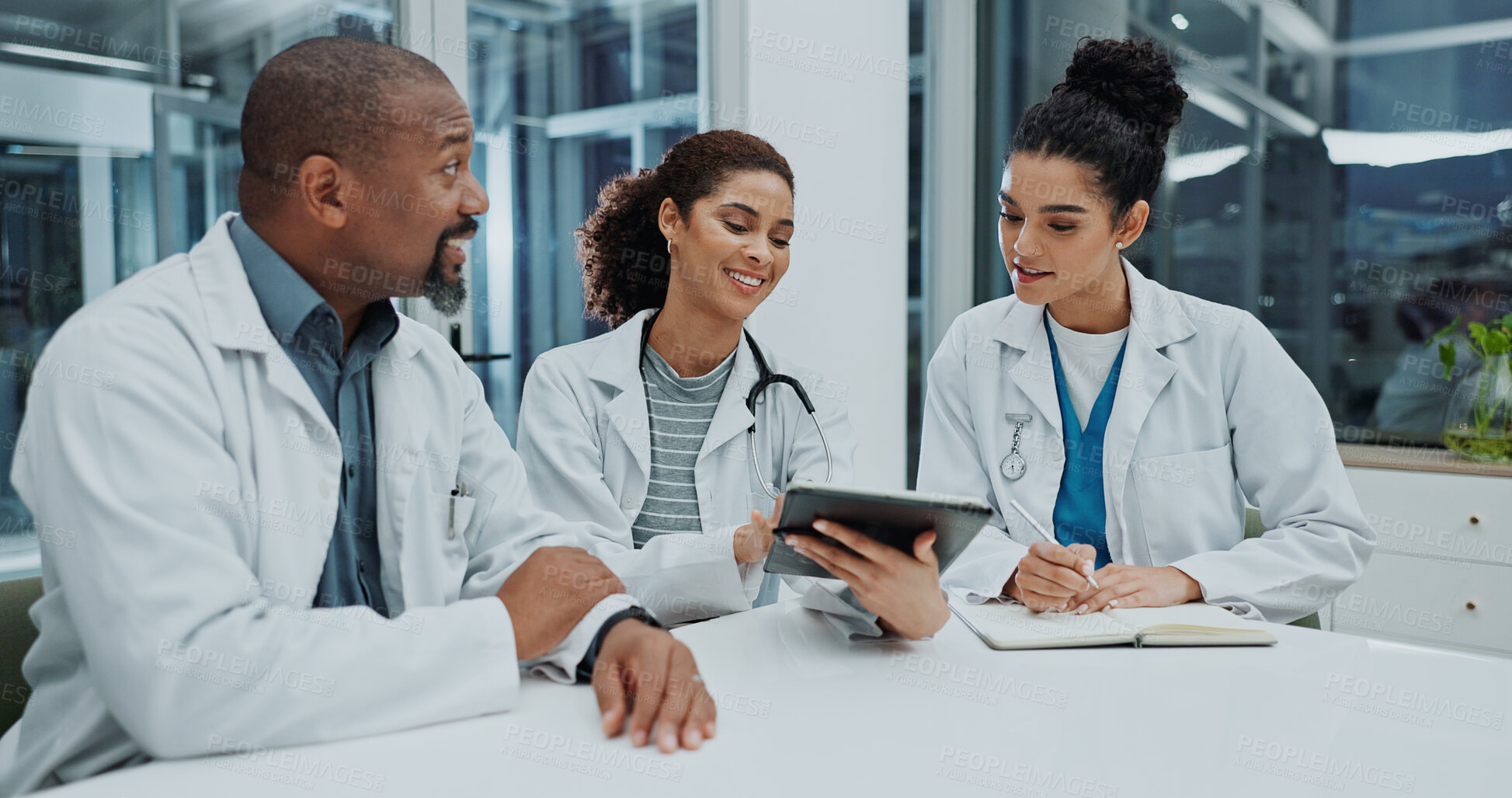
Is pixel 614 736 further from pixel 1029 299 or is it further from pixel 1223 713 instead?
pixel 1029 299

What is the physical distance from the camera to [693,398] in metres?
1.81

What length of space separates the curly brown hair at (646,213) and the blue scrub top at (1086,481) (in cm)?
71

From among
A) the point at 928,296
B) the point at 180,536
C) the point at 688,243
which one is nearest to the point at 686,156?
the point at 688,243

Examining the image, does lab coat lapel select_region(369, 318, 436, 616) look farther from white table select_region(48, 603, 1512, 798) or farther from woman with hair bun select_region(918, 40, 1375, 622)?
woman with hair bun select_region(918, 40, 1375, 622)

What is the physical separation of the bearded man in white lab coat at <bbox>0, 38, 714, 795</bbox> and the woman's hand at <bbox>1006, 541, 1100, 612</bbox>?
1.91 feet

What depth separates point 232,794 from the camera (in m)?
0.75

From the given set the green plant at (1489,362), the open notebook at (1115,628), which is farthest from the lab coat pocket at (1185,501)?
the green plant at (1489,362)

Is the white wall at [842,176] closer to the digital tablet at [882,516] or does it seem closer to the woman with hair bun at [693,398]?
the woman with hair bun at [693,398]

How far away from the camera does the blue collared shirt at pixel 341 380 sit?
109 centimetres

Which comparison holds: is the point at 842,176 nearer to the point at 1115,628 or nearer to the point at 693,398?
the point at 693,398

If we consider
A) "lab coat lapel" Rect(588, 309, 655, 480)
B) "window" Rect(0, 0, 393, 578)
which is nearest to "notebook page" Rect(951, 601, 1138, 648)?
"lab coat lapel" Rect(588, 309, 655, 480)

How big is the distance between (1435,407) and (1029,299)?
7.12 feet

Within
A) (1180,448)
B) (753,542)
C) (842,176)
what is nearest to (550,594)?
(753,542)

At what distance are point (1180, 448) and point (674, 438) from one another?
2.97 feet
